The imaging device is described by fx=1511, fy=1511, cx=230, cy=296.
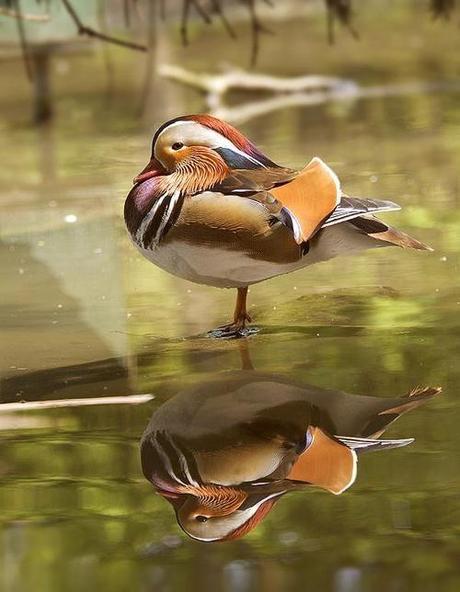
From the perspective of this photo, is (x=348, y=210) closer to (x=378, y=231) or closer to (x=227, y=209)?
(x=378, y=231)

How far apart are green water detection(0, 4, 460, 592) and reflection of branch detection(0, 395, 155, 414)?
0.03 metres

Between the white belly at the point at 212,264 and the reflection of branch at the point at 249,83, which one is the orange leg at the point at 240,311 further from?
the reflection of branch at the point at 249,83

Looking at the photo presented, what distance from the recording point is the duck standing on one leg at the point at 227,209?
3930mm

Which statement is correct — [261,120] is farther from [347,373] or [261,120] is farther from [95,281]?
[347,373]

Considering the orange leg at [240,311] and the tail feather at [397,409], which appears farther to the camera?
the orange leg at [240,311]

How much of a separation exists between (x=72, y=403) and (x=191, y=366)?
0.38 meters

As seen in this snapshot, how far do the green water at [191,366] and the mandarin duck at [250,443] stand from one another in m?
0.04

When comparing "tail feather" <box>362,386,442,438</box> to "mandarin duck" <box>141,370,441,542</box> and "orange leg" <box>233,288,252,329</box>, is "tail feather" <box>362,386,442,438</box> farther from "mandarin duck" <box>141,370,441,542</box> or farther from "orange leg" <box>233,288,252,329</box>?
"orange leg" <box>233,288,252,329</box>

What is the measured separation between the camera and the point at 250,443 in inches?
132

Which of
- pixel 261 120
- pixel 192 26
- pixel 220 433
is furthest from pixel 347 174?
pixel 192 26

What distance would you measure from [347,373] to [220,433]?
0.53m

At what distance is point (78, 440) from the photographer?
347 centimetres

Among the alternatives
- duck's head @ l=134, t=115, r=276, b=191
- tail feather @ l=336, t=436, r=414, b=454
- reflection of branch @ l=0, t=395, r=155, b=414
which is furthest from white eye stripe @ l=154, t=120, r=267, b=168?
tail feather @ l=336, t=436, r=414, b=454

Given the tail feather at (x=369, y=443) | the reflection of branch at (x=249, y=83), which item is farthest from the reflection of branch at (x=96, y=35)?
the reflection of branch at (x=249, y=83)
